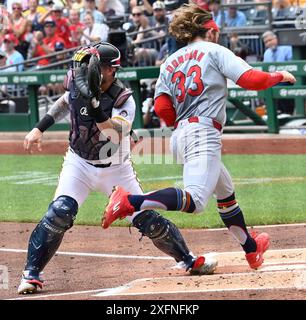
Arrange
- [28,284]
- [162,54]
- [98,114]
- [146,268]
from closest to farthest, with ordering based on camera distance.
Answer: [98,114] < [28,284] < [146,268] < [162,54]

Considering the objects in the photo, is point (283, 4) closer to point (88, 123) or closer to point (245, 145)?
point (245, 145)

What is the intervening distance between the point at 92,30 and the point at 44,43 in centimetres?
144

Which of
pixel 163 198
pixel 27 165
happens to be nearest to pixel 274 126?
pixel 27 165

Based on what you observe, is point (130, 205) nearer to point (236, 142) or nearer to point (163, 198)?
point (163, 198)

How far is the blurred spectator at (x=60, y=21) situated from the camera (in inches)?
734

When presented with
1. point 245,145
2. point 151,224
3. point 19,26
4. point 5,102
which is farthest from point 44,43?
point 151,224

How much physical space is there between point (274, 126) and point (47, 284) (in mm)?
8724

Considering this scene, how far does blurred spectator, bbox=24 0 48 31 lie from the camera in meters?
19.5

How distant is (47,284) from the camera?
7.08 metres

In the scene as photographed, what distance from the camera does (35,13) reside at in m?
19.8

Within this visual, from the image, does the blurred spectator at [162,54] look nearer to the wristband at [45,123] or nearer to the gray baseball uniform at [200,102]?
the wristband at [45,123]

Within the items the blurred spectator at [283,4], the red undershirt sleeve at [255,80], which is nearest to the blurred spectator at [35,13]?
the blurred spectator at [283,4]

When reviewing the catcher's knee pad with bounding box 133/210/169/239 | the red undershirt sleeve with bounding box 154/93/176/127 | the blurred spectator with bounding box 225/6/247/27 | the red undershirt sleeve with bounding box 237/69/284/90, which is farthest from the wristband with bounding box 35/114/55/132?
the blurred spectator with bounding box 225/6/247/27

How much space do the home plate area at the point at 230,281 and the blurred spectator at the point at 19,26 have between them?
493 inches
